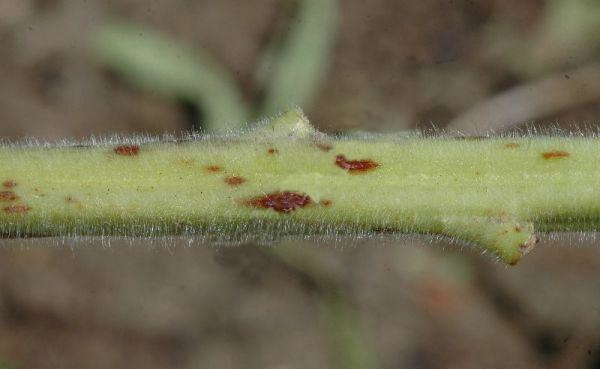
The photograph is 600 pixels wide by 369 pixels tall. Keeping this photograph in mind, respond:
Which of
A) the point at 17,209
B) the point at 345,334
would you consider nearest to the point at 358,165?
the point at 17,209

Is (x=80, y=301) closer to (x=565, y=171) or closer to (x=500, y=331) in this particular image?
(x=500, y=331)

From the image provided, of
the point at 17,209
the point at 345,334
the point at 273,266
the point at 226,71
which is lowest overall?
the point at 345,334

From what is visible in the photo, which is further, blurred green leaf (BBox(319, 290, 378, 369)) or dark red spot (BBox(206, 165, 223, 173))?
blurred green leaf (BBox(319, 290, 378, 369))

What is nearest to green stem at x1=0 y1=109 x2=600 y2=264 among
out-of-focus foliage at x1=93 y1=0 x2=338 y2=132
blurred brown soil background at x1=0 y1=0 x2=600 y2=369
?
out-of-focus foliage at x1=93 y1=0 x2=338 y2=132

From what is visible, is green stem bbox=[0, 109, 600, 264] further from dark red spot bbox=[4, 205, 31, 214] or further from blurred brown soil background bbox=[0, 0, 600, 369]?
blurred brown soil background bbox=[0, 0, 600, 369]

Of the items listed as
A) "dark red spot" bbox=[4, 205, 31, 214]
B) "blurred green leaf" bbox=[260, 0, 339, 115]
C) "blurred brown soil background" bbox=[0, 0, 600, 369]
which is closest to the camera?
"dark red spot" bbox=[4, 205, 31, 214]

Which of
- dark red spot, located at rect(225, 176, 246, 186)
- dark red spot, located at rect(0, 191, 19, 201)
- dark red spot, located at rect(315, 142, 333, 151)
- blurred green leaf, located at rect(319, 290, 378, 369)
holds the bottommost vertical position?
blurred green leaf, located at rect(319, 290, 378, 369)

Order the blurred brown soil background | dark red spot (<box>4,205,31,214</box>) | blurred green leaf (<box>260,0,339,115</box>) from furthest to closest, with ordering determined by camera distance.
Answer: the blurred brown soil background
blurred green leaf (<box>260,0,339,115</box>)
dark red spot (<box>4,205,31,214</box>)

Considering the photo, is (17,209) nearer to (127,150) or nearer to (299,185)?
(127,150)
